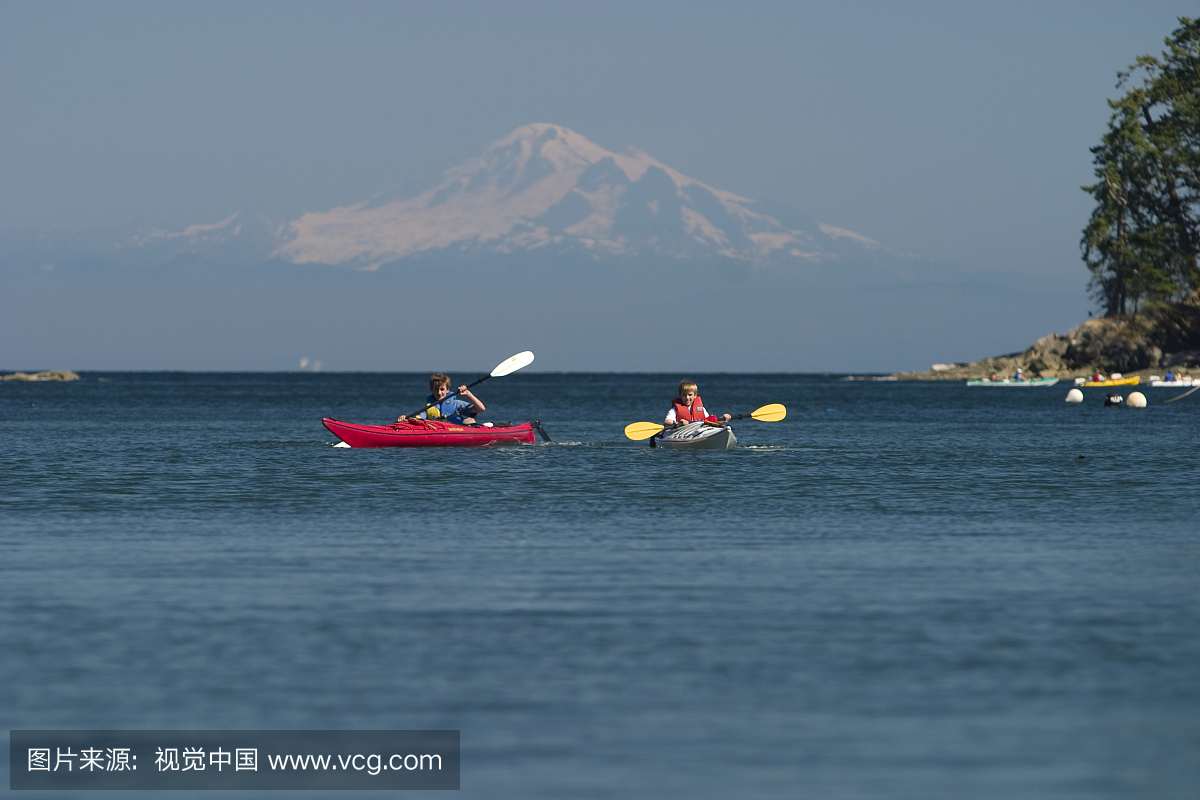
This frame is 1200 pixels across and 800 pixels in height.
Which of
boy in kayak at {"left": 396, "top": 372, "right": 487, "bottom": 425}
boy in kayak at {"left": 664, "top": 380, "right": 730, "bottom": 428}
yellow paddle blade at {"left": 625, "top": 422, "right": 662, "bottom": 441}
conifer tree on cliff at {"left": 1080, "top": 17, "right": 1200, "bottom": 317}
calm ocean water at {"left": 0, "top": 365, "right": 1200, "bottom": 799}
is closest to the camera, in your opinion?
calm ocean water at {"left": 0, "top": 365, "right": 1200, "bottom": 799}

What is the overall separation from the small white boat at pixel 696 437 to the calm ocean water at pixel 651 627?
6800 millimetres

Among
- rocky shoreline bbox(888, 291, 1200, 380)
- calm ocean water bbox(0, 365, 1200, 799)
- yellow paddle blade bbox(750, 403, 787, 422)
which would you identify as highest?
rocky shoreline bbox(888, 291, 1200, 380)

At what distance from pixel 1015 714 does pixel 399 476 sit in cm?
2150

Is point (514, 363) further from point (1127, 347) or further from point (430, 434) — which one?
point (1127, 347)

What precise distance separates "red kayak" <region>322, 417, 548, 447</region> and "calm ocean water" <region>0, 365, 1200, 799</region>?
23.8 ft

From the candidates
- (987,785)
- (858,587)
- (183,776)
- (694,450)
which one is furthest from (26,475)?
(987,785)

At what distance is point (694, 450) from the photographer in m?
35.5

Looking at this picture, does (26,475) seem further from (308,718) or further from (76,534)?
(308,718)

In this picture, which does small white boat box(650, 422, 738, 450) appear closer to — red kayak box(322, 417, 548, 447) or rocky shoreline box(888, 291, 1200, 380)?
red kayak box(322, 417, 548, 447)

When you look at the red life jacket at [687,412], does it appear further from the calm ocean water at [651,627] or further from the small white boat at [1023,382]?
the small white boat at [1023,382]

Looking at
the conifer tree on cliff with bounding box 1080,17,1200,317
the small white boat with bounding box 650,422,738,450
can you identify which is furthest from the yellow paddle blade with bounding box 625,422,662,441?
the conifer tree on cliff with bounding box 1080,17,1200,317

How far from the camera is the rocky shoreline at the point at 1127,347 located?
117 m

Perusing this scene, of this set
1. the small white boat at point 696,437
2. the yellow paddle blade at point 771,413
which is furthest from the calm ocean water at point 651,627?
the yellow paddle blade at point 771,413

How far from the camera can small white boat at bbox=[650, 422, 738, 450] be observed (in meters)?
34.6
